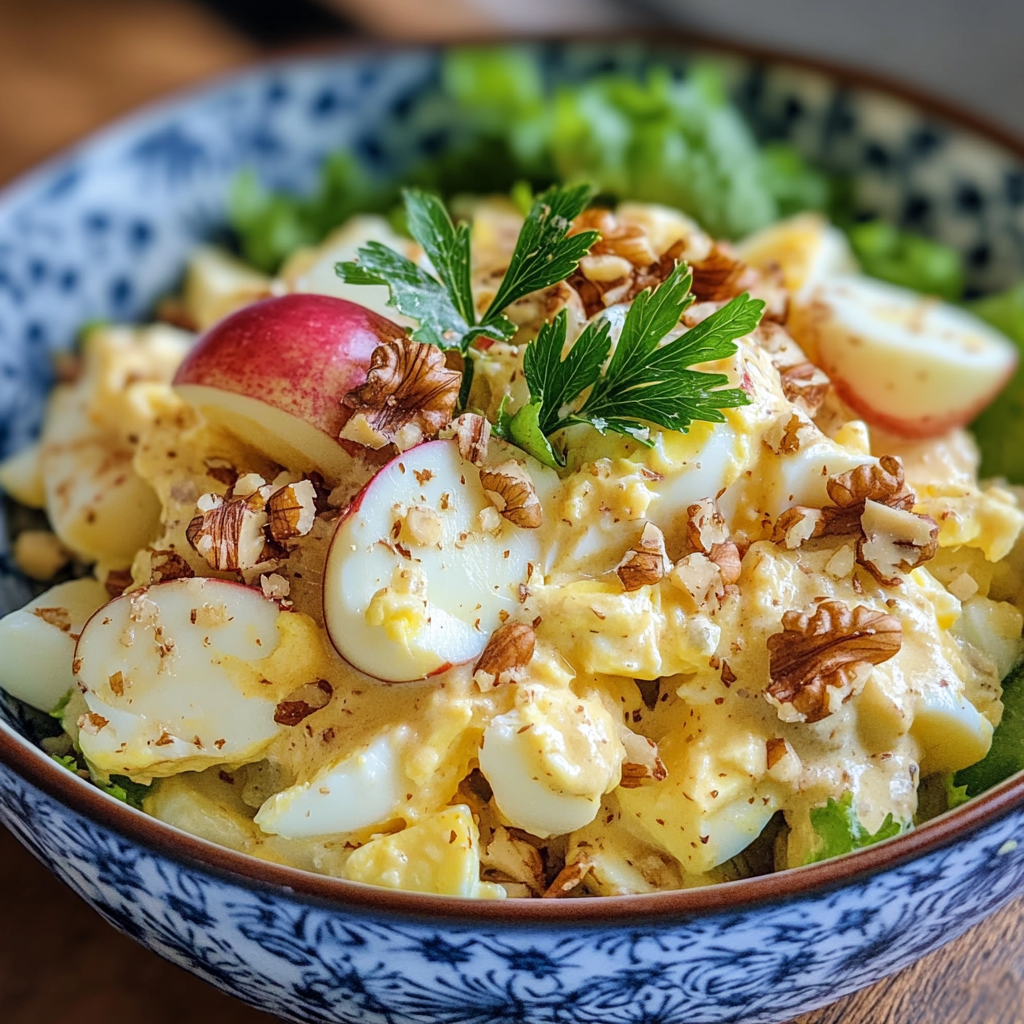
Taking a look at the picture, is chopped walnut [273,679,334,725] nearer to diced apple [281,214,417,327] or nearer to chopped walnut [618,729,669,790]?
chopped walnut [618,729,669,790]

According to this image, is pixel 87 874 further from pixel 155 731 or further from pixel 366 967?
pixel 366 967

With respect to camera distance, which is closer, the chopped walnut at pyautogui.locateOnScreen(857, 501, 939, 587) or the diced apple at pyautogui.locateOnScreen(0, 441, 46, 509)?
the chopped walnut at pyautogui.locateOnScreen(857, 501, 939, 587)

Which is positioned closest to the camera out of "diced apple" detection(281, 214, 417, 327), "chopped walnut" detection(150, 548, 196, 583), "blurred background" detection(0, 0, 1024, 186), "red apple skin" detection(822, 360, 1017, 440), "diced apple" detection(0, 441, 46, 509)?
"chopped walnut" detection(150, 548, 196, 583)

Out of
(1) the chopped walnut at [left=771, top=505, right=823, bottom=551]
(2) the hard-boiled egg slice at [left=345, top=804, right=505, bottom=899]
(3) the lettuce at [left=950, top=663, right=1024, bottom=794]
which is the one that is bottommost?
(3) the lettuce at [left=950, top=663, right=1024, bottom=794]

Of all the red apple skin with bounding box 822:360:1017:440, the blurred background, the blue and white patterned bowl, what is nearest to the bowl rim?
the blue and white patterned bowl

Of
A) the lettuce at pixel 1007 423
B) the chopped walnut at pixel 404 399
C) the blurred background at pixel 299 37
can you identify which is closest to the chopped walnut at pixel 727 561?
the chopped walnut at pixel 404 399

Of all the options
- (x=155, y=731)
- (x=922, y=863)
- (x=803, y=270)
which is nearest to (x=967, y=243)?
(x=803, y=270)
